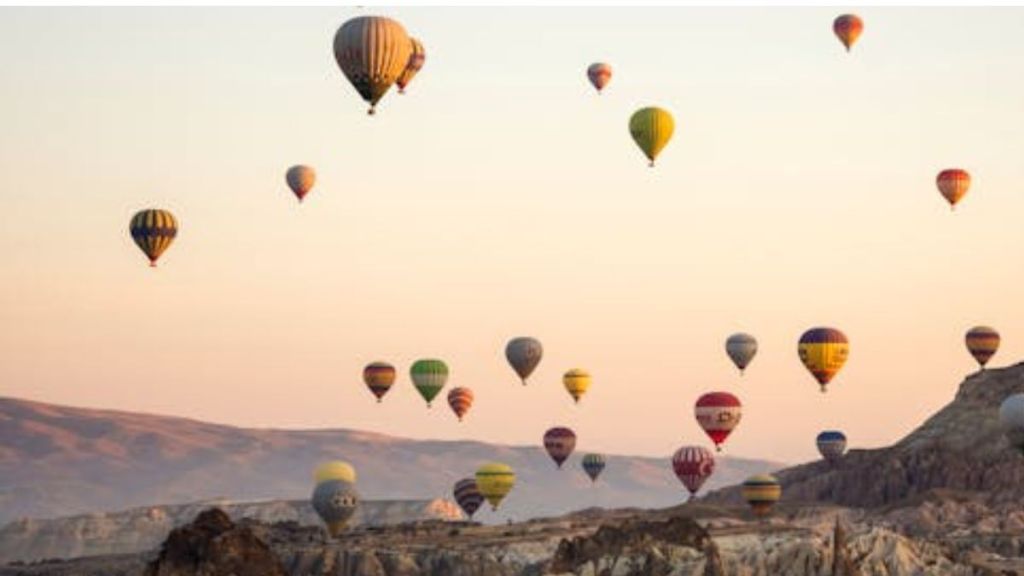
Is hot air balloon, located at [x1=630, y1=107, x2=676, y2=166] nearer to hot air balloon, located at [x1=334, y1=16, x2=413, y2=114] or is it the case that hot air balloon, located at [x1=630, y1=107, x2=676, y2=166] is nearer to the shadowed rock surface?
hot air balloon, located at [x1=334, y1=16, x2=413, y2=114]

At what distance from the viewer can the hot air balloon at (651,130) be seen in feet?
625

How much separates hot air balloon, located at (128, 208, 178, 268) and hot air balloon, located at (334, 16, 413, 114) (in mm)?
36086

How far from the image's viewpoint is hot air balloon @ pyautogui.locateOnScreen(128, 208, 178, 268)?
185375 millimetres

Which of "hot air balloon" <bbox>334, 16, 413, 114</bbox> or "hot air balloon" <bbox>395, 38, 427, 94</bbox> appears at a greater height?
→ "hot air balloon" <bbox>395, 38, 427, 94</bbox>

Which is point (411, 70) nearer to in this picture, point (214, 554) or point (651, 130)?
point (651, 130)

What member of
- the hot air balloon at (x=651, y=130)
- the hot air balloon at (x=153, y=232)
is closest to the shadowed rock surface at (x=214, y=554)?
the hot air balloon at (x=153, y=232)

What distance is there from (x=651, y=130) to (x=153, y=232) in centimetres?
4656

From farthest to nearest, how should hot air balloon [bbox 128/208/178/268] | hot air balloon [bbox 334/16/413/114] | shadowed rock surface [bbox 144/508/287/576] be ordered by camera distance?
hot air balloon [bbox 128/208/178/268] < shadowed rock surface [bbox 144/508/287/576] < hot air balloon [bbox 334/16/413/114]

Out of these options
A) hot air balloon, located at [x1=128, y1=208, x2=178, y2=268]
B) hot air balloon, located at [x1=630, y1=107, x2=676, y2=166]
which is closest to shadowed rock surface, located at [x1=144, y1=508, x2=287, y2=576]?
hot air balloon, located at [x1=128, y1=208, x2=178, y2=268]

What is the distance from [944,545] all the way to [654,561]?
34357mm

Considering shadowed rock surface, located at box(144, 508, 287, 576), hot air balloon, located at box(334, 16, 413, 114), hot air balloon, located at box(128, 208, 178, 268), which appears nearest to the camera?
hot air balloon, located at box(334, 16, 413, 114)

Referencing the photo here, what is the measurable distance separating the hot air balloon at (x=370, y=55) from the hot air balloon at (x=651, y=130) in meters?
39.2

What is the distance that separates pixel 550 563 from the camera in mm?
186125

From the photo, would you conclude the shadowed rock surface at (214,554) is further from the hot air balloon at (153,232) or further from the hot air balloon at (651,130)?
the hot air balloon at (651,130)
